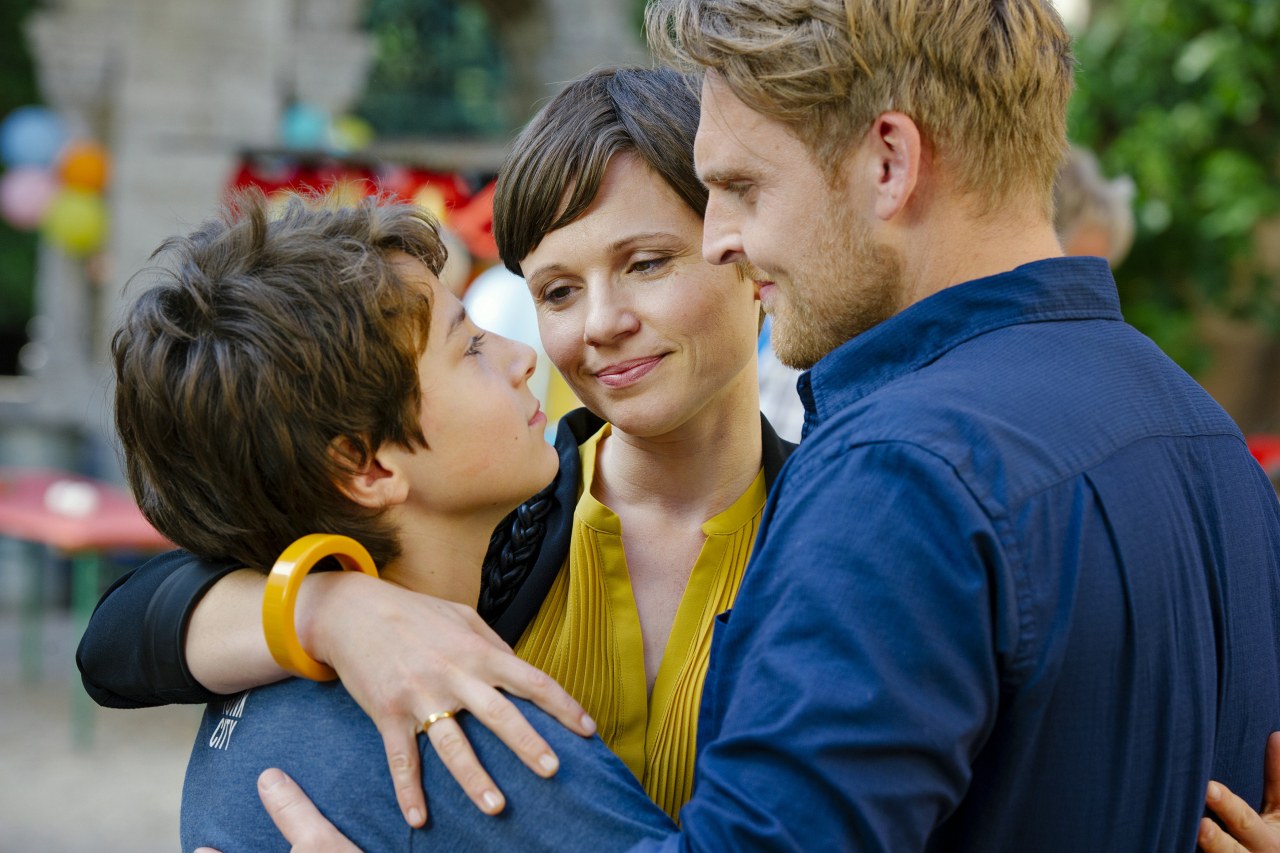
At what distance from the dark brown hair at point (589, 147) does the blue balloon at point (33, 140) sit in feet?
28.9

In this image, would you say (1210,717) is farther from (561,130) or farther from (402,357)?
(561,130)

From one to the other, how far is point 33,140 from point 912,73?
9.78 metres

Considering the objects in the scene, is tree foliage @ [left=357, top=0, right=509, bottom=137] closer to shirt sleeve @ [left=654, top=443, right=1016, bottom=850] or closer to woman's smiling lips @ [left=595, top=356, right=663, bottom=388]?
woman's smiling lips @ [left=595, top=356, right=663, bottom=388]

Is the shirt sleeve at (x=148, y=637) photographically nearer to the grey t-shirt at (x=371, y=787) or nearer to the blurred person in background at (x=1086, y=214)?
the grey t-shirt at (x=371, y=787)

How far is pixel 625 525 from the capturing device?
2102mm

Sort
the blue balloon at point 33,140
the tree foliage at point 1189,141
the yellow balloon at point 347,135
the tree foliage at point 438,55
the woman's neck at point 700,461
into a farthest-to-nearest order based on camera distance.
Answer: the tree foliage at point 438,55
the yellow balloon at point 347,135
the blue balloon at point 33,140
the tree foliage at point 1189,141
the woman's neck at point 700,461

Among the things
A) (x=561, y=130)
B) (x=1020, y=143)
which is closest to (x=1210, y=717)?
(x=1020, y=143)

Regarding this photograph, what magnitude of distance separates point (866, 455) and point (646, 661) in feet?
2.71

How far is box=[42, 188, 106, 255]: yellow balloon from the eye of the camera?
9.27 meters

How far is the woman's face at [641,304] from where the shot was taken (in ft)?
6.31

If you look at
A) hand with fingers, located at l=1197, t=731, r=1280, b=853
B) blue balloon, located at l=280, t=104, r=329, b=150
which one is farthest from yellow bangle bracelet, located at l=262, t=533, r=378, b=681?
blue balloon, located at l=280, t=104, r=329, b=150

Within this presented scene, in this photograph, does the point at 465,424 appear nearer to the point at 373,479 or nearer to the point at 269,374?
the point at 373,479

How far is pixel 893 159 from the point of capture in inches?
54.5

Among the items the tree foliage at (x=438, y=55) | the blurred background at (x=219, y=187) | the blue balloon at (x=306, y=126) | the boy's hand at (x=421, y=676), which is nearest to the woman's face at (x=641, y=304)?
the boy's hand at (x=421, y=676)
